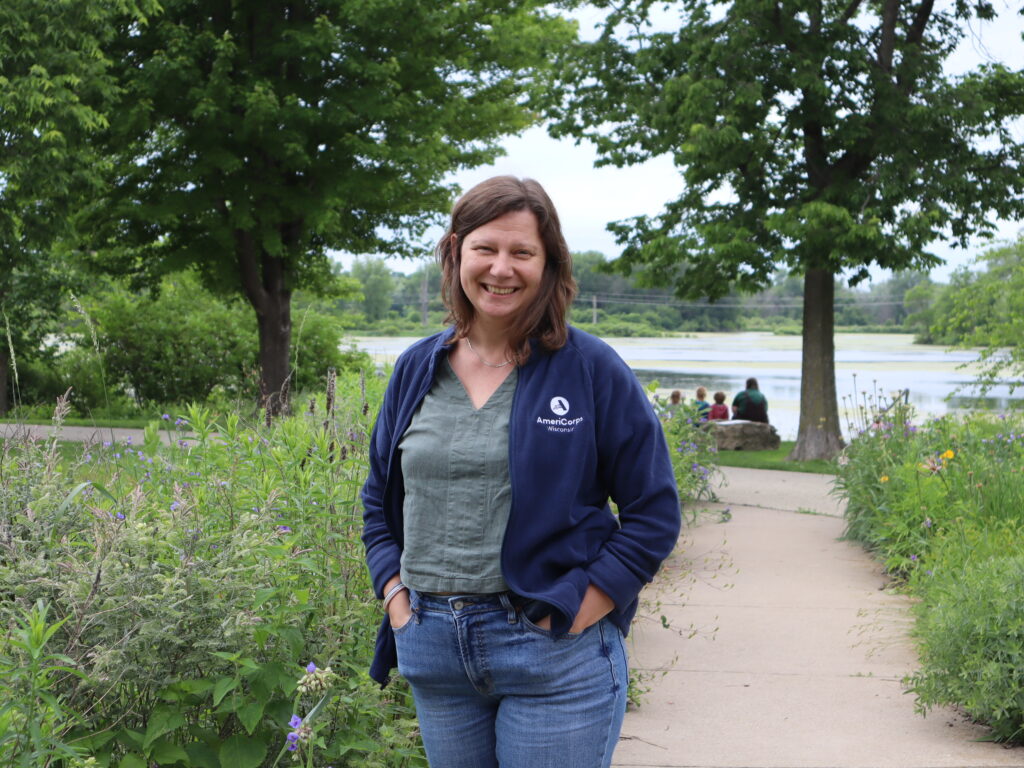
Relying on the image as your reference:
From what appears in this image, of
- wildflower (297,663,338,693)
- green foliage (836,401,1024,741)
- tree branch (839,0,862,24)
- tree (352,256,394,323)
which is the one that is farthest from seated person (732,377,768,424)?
tree (352,256,394,323)

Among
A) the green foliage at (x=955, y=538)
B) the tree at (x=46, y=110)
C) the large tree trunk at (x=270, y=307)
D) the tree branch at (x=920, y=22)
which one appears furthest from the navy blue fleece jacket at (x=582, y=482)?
the large tree trunk at (x=270, y=307)

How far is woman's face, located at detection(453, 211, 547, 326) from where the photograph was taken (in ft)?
7.54

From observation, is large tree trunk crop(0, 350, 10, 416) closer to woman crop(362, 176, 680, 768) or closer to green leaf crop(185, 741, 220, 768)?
green leaf crop(185, 741, 220, 768)

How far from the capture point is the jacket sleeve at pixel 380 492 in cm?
245

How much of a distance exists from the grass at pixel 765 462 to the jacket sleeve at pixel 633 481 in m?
13.3

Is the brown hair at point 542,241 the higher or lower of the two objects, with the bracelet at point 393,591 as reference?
higher

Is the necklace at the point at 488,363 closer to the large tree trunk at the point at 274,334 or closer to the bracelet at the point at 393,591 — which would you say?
the bracelet at the point at 393,591

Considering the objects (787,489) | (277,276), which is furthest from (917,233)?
(277,276)

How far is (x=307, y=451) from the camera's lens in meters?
5.00

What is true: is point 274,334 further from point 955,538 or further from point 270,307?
point 955,538

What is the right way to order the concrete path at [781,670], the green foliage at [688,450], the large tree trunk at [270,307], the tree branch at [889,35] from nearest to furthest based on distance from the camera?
the concrete path at [781,670] < the green foliage at [688,450] < the tree branch at [889,35] < the large tree trunk at [270,307]

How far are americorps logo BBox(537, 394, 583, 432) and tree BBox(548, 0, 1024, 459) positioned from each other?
1330cm

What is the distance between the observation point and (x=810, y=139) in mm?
16875

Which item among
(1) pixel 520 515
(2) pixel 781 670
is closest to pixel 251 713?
(1) pixel 520 515
